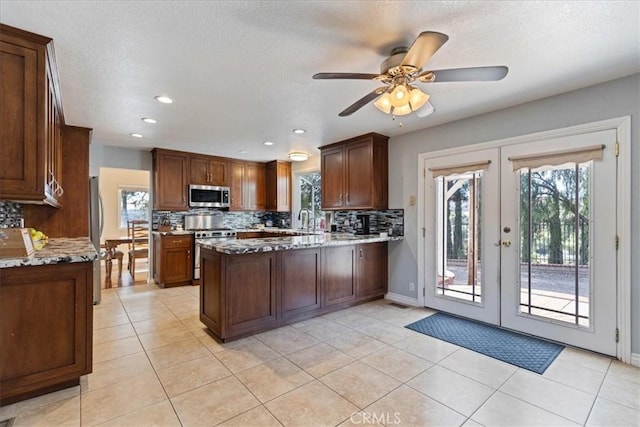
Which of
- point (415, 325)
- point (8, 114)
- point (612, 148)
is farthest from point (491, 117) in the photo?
point (8, 114)

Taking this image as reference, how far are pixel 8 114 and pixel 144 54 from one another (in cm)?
89

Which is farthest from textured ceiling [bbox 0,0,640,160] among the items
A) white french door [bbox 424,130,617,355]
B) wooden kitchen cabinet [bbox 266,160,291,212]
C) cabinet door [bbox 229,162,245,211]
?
wooden kitchen cabinet [bbox 266,160,291,212]

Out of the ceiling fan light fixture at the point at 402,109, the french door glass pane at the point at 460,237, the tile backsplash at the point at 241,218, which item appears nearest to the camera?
the ceiling fan light fixture at the point at 402,109

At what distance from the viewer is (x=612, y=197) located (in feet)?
8.30

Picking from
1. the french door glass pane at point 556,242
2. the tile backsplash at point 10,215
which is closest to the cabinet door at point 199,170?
the tile backsplash at point 10,215

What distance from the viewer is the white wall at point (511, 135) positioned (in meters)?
2.44

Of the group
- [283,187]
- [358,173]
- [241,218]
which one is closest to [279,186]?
[283,187]

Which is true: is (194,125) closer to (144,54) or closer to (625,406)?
(144,54)

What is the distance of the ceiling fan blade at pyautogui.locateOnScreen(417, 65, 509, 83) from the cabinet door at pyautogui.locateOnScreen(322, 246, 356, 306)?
7.24ft

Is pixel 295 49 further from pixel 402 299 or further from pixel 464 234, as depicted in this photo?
pixel 402 299

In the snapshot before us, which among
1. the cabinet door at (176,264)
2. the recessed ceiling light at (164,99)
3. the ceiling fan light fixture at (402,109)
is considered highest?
the recessed ceiling light at (164,99)

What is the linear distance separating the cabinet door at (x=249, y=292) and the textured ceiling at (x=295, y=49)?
156cm

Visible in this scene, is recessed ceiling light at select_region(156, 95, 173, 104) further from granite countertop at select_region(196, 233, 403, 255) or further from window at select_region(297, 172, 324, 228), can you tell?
window at select_region(297, 172, 324, 228)

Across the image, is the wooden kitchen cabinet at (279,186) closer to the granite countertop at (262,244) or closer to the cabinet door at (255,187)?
the cabinet door at (255,187)
